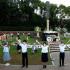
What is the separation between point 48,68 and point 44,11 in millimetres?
72604

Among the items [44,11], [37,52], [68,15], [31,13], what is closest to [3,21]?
[31,13]

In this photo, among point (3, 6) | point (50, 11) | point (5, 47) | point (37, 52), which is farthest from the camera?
point (50, 11)

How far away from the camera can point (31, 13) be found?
87500 mm

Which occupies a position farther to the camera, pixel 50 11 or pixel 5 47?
pixel 50 11

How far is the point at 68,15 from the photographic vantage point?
9444cm

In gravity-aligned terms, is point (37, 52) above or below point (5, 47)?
below

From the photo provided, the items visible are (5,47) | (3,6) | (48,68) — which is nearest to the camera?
(48,68)

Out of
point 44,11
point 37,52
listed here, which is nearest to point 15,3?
point 44,11

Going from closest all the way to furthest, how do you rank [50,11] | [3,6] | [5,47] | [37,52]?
[5,47], [37,52], [3,6], [50,11]

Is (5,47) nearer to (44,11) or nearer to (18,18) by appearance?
(18,18)

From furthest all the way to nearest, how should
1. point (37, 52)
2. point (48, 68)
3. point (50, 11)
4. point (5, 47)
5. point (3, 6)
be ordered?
point (50, 11)
point (3, 6)
point (37, 52)
point (5, 47)
point (48, 68)

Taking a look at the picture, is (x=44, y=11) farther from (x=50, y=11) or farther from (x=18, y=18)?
(x=18, y=18)

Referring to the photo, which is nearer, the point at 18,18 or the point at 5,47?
the point at 5,47

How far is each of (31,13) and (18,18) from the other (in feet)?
13.4
